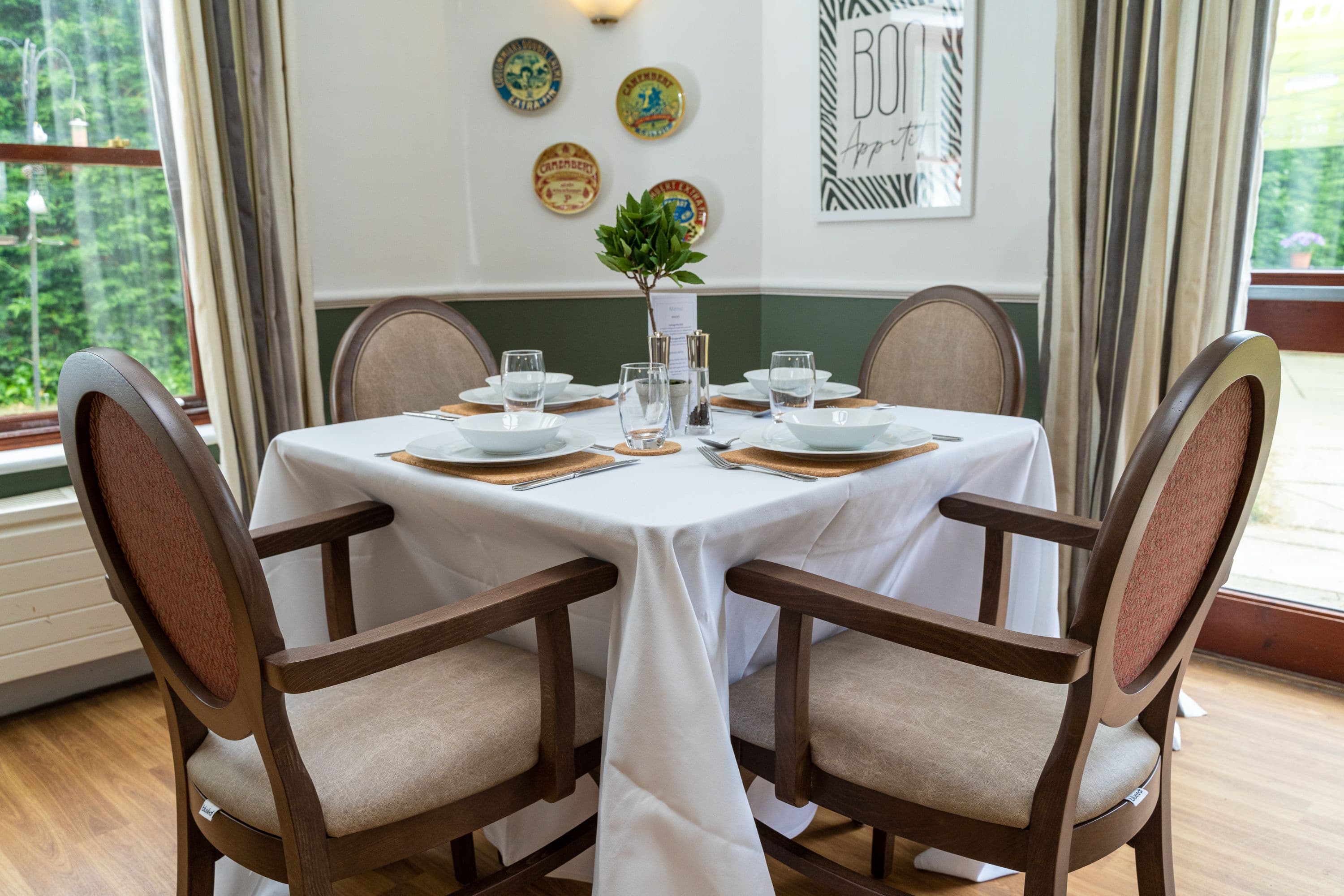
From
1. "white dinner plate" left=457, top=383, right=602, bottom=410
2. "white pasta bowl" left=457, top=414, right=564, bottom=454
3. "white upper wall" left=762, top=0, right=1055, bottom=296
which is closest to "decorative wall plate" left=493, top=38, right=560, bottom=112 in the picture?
"white upper wall" left=762, top=0, right=1055, bottom=296

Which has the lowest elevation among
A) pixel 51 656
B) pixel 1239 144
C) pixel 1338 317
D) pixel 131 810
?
pixel 131 810

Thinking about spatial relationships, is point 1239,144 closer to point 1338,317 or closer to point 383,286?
point 1338,317

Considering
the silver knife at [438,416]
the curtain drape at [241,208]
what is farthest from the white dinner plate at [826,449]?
the curtain drape at [241,208]

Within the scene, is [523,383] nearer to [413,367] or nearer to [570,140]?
[413,367]

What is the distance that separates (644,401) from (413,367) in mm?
956

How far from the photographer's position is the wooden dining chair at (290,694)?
97cm

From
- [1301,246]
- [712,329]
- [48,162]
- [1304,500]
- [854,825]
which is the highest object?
[48,162]

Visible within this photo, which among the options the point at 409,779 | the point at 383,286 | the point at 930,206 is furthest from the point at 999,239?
the point at 409,779

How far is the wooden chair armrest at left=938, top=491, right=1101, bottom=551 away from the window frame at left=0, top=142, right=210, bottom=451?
2.09 m

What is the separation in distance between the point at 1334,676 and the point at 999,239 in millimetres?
1428

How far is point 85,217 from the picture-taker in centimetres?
254

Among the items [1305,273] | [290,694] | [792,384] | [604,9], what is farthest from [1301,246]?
[290,694]

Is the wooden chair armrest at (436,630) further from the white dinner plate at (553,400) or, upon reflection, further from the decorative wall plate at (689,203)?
the decorative wall plate at (689,203)

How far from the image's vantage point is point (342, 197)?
299 cm
